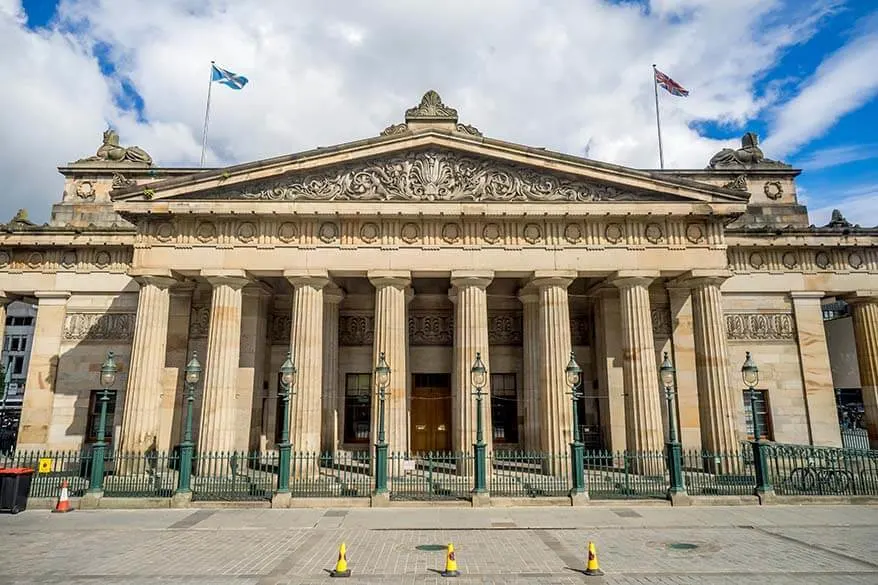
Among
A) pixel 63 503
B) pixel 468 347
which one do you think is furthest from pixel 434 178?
pixel 63 503

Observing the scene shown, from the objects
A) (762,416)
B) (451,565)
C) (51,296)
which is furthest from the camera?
(51,296)

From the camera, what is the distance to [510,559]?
34.0 feet

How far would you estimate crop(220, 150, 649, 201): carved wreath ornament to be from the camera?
69.6 feet

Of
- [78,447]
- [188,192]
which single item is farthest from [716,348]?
[78,447]

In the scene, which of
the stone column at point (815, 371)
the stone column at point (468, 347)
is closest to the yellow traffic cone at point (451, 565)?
the stone column at point (468, 347)

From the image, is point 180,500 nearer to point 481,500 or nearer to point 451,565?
point 481,500

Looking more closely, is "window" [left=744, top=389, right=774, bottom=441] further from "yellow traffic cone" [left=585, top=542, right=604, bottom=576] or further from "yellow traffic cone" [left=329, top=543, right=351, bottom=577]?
"yellow traffic cone" [left=329, top=543, right=351, bottom=577]

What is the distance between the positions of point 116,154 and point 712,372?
32172mm

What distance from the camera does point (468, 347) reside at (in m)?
20.5

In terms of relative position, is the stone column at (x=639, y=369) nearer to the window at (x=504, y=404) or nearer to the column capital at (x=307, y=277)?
the window at (x=504, y=404)

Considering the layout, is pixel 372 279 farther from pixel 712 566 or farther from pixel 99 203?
pixel 99 203

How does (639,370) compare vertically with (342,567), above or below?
above

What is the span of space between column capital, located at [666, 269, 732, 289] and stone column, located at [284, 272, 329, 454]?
47.0ft

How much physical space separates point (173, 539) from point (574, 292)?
19.9 metres
